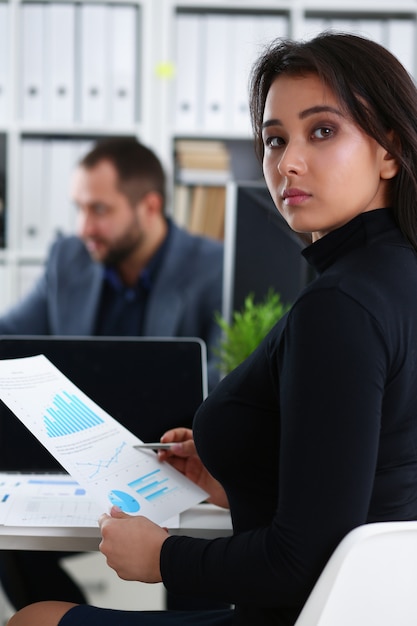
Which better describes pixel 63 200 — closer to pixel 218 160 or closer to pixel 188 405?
pixel 218 160

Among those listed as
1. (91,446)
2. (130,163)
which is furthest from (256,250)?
(130,163)

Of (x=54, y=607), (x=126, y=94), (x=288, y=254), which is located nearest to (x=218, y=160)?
(x=126, y=94)

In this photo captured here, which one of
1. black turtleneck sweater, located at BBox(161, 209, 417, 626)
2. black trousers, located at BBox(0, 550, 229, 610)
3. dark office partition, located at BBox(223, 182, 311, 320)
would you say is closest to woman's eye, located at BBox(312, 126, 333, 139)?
black turtleneck sweater, located at BBox(161, 209, 417, 626)

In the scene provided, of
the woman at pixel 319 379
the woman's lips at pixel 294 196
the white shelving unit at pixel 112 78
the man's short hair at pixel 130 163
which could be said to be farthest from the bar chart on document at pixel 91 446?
the white shelving unit at pixel 112 78

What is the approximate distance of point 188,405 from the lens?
1.54 meters

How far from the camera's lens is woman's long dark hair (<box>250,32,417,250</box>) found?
3.23ft

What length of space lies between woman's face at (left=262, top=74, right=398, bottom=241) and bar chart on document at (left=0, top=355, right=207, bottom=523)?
17.9 inches

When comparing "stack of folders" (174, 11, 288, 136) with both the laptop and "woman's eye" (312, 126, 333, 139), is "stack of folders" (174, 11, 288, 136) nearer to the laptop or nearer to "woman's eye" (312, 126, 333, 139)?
the laptop

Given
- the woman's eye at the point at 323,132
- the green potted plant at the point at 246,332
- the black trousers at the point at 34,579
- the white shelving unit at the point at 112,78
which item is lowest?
the black trousers at the point at 34,579

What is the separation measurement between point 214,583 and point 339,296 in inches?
13.8

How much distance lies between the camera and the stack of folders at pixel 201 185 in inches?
132

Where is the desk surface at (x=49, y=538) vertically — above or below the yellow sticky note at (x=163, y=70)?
below

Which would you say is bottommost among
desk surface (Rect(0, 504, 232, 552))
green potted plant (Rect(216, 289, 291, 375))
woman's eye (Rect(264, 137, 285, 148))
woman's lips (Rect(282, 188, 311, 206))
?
desk surface (Rect(0, 504, 232, 552))

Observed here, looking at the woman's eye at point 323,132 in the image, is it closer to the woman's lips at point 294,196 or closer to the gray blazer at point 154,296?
the woman's lips at point 294,196
